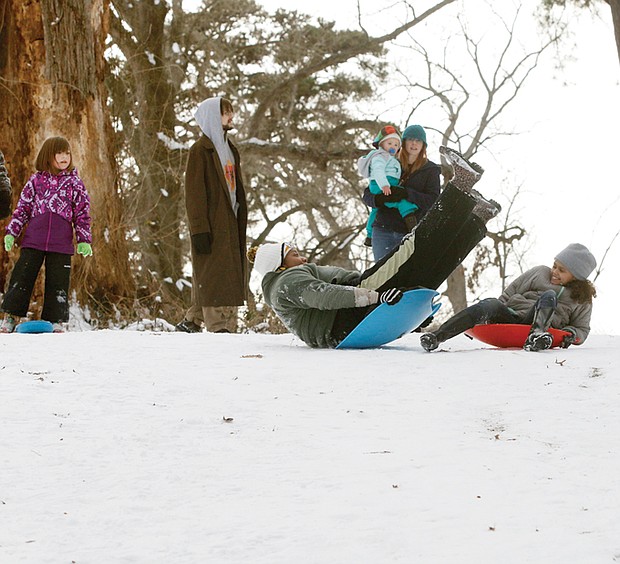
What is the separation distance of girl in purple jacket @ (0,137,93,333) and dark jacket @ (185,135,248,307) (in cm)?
83

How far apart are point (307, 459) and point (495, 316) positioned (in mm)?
2546

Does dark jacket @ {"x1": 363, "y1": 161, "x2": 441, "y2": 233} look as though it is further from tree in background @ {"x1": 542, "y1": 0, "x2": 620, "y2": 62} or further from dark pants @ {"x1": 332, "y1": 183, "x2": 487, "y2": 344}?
tree in background @ {"x1": 542, "y1": 0, "x2": 620, "y2": 62}

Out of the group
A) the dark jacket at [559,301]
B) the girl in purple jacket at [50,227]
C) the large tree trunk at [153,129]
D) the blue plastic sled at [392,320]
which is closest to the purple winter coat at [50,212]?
the girl in purple jacket at [50,227]

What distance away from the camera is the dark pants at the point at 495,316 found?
4641 millimetres

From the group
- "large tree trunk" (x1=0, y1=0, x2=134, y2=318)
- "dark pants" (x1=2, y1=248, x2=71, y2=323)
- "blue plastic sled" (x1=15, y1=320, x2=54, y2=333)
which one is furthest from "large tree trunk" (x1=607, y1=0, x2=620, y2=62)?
"blue plastic sled" (x1=15, y1=320, x2=54, y2=333)

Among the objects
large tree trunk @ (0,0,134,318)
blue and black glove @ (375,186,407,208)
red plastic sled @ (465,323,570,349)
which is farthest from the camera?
large tree trunk @ (0,0,134,318)

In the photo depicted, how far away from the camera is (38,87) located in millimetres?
7637

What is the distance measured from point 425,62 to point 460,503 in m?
14.0

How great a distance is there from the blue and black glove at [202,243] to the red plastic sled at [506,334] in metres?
2.29

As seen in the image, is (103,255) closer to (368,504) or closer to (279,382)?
(279,382)

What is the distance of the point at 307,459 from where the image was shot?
2596 mm

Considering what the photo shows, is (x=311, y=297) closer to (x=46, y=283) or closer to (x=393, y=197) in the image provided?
(x=393, y=197)

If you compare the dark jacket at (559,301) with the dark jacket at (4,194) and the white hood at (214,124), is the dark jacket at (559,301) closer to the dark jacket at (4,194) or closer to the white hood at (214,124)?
the white hood at (214,124)

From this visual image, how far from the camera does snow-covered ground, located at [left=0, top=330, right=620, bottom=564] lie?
2016 millimetres
